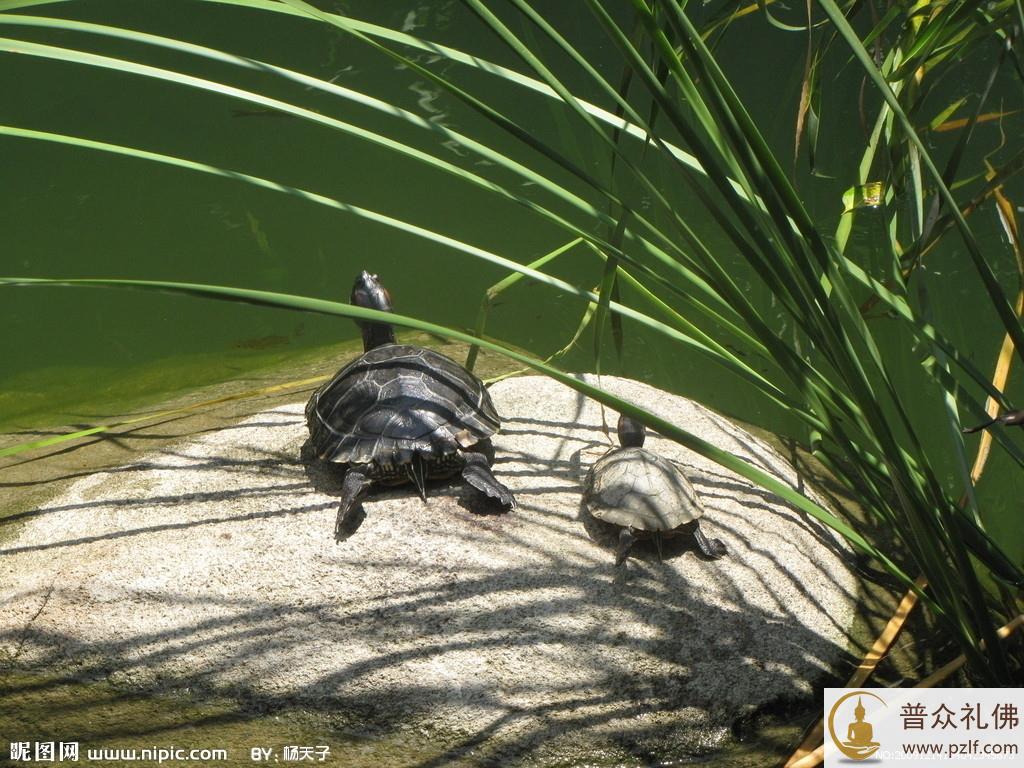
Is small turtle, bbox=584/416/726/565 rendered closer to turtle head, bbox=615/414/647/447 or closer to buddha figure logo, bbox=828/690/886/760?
turtle head, bbox=615/414/647/447

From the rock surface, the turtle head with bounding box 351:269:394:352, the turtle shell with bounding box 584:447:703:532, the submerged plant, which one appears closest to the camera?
the submerged plant

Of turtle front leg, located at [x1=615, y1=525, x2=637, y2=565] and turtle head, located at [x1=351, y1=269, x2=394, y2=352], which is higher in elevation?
turtle head, located at [x1=351, y1=269, x2=394, y2=352]

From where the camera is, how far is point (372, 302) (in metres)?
3.41

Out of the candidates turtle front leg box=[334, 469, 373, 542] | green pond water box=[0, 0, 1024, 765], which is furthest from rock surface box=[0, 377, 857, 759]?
green pond water box=[0, 0, 1024, 765]

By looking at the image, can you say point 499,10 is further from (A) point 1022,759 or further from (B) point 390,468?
(A) point 1022,759

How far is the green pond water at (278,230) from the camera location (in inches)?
152

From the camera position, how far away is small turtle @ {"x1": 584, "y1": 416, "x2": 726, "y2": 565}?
2303 millimetres

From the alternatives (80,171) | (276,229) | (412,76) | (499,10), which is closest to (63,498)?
(276,229)

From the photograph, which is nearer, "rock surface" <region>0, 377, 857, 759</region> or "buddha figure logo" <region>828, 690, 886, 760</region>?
"buddha figure logo" <region>828, 690, 886, 760</region>

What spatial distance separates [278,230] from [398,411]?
341cm

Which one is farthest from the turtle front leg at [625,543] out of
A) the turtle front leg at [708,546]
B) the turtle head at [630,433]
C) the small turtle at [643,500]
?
the turtle head at [630,433]

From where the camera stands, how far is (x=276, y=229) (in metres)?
5.70

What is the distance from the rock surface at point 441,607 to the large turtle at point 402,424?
9 cm

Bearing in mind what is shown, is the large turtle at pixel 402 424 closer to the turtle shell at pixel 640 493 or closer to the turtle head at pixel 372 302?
the turtle shell at pixel 640 493
